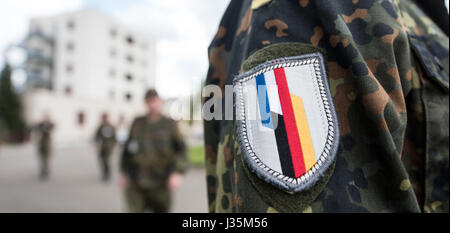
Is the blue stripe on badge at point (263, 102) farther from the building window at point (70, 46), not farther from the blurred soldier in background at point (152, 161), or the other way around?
the building window at point (70, 46)

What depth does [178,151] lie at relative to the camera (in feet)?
12.0

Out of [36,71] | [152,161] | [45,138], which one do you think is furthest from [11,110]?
[152,161]

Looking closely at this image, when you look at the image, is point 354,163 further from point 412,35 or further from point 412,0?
point 412,0

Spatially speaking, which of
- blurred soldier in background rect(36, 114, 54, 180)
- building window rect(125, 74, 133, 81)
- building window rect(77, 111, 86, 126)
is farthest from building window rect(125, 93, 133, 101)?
blurred soldier in background rect(36, 114, 54, 180)

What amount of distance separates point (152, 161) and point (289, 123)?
124 inches

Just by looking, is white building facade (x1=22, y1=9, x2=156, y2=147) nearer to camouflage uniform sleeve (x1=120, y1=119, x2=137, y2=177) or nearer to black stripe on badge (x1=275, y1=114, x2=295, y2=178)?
camouflage uniform sleeve (x1=120, y1=119, x2=137, y2=177)

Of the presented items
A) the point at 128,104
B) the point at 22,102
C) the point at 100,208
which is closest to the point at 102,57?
the point at 128,104

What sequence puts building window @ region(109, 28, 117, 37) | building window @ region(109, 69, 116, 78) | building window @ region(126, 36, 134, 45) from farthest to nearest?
building window @ region(126, 36, 134, 45) → building window @ region(109, 28, 117, 37) → building window @ region(109, 69, 116, 78)

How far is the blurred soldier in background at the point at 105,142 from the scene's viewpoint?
7.39 m

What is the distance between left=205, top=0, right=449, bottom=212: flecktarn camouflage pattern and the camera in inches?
24.4

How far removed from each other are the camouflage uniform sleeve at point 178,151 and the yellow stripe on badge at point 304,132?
314 cm

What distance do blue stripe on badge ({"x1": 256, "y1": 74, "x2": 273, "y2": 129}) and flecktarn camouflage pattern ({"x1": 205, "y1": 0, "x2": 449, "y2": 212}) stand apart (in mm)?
46

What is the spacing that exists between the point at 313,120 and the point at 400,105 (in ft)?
0.83

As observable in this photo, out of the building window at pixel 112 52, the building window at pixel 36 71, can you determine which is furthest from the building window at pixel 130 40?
the building window at pixel 36 71
